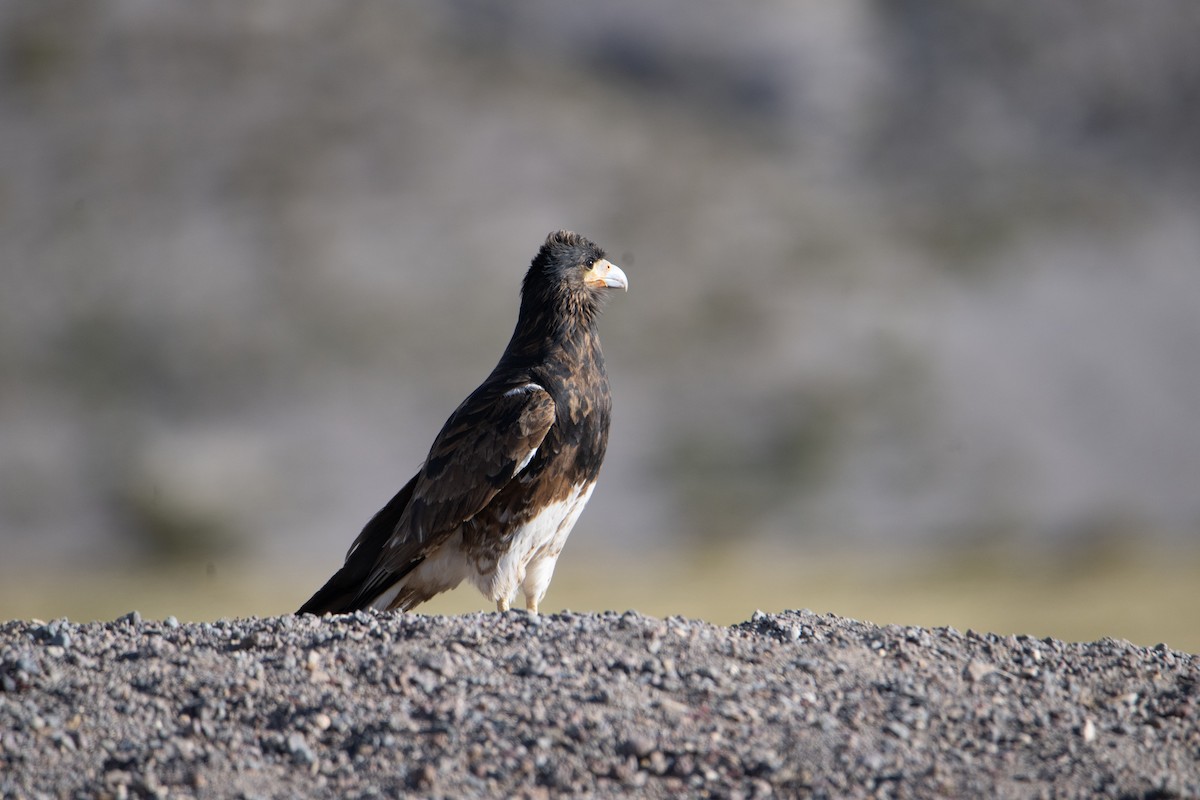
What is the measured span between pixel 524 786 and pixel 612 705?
2.25 feet

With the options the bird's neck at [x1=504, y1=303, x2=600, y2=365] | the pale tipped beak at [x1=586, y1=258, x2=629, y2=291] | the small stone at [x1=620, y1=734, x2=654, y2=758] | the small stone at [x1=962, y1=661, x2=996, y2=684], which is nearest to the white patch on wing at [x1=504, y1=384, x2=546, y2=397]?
the bird's neck at [x1=504, y1=303, x2=600, y2=365]

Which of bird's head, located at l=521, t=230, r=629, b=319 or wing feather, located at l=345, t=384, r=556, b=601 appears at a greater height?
bird's head, located at l=521, t=230, r=629, b=319

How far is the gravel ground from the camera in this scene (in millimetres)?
5199

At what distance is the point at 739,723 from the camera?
5.58 metres

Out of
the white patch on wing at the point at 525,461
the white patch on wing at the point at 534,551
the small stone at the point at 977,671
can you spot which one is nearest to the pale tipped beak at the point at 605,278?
the white patch on wing at the point at 534,551

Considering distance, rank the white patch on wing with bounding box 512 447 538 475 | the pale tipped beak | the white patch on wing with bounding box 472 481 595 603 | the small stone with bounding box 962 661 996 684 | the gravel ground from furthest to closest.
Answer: the pale tipped beak < the white patch on wing with bounding box 472 481 595 603 < the white patch on wing with bounding box 512 447 538 475 < the small stone with bounding box 962 661 996 684 < the gravel ground

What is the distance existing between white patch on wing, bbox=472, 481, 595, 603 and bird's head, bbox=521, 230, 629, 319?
1300 millimetres

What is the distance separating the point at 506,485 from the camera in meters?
8.40

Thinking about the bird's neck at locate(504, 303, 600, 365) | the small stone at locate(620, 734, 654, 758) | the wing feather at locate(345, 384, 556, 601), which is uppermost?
the bird's neck at locate(504, 303, 600, 365)

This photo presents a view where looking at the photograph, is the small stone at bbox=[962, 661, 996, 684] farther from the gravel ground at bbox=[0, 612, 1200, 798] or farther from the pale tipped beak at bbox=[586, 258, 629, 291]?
the pale tipped beak at bbox=[586, 258, 629, 291]

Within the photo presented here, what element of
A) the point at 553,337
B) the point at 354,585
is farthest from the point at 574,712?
the point at 553,337

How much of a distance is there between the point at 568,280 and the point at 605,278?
276mm

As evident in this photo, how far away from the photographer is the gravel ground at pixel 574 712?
5.20m

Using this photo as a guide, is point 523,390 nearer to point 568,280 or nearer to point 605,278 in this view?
point 568,280
